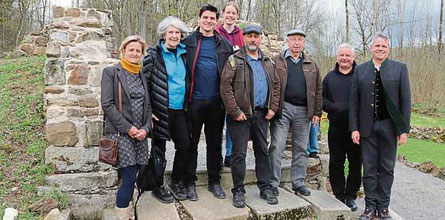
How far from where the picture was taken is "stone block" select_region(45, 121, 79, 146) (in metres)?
3.69

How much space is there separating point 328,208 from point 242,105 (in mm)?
1407

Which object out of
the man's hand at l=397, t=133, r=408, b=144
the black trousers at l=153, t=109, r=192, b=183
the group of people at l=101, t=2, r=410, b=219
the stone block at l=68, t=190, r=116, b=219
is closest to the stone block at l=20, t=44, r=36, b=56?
the stone block at l=68, t=190, r=116, b=219

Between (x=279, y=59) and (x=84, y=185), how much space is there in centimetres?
244

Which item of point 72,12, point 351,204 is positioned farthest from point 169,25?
point 351,204

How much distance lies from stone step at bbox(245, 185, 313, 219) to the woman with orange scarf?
3.87ft

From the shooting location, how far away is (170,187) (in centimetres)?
361

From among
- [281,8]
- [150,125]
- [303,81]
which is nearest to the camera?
[150,125]

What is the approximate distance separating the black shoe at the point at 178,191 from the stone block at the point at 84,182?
25.9 inches

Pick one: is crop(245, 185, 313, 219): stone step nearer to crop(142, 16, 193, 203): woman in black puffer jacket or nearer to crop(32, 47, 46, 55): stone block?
crop(142, 16, 193, 203): woman in black puffer jacket

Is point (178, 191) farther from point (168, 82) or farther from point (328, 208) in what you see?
point (328, 208)

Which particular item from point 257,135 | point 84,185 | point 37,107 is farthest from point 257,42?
point 37,107

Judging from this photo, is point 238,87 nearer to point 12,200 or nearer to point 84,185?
point 84,185

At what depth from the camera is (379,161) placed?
3555 millimetres

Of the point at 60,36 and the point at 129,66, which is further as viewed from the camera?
the point at 60,36
